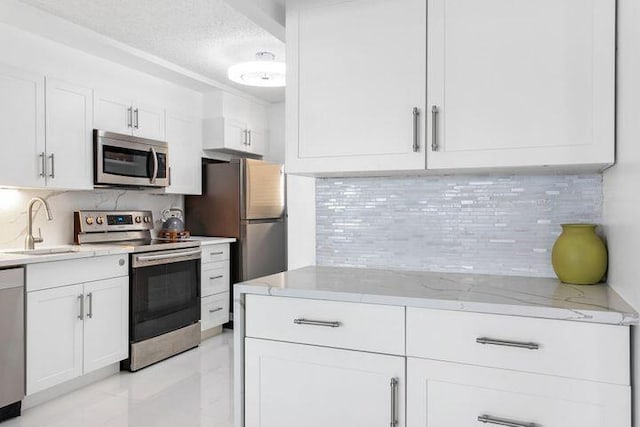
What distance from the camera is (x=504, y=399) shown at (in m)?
1.30

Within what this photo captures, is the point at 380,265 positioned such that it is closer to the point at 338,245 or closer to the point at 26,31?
the point at 338,245

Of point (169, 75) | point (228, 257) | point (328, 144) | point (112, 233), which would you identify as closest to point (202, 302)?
point (228, 257)

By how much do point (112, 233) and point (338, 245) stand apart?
239 centimetres

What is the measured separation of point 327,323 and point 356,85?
0.91 m

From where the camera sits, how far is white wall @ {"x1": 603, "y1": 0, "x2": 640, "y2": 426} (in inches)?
46.6

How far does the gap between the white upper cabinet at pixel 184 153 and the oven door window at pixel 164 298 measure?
0.78 metres

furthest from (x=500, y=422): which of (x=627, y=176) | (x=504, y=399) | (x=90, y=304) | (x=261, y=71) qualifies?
(x=261, y=71)

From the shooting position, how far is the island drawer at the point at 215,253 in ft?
13.5

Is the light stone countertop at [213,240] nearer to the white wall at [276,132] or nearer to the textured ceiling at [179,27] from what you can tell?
the white wall at [276,132]

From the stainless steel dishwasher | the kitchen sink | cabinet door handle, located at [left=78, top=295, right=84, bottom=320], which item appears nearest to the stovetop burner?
the kitchen sink

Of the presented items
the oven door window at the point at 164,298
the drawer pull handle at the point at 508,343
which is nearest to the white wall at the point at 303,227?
the drawer pull handle at the point at 508,343

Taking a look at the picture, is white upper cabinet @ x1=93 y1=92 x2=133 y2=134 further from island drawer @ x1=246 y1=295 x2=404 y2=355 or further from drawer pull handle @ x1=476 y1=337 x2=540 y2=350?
drawer pull handle @ x1=476 y1=337 x2=540 y2=350

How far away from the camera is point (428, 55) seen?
66.2 inches

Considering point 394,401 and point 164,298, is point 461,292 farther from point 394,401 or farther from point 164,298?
point 164,298
